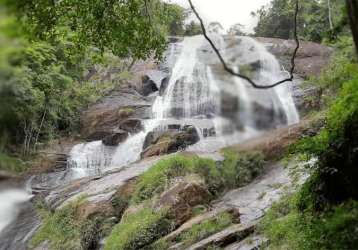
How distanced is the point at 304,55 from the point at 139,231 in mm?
18444

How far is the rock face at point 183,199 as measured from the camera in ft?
37.3

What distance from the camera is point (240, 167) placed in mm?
13938

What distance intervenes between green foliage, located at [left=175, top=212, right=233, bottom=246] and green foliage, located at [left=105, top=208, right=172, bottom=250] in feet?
2.49

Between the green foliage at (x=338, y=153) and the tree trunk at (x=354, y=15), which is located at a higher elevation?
the tree trunk at (x=354, y=15)

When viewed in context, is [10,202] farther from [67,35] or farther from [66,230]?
[67,35]

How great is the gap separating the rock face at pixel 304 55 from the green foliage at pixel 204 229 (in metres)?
15.2

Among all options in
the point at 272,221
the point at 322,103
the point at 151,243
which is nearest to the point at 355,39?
the point at 272,221

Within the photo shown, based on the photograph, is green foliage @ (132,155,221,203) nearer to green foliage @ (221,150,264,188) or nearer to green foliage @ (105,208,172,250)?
green foliage @ (221,150,264,188)

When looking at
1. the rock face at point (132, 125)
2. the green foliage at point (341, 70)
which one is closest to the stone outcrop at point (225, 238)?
the green foliage at point (341, 70)

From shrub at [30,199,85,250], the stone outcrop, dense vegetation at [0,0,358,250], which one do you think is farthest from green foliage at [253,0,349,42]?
the stone outcrop

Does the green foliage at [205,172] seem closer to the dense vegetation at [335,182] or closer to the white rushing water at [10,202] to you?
the white rushing water at [10,202]

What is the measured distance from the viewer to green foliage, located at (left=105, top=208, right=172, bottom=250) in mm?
10695

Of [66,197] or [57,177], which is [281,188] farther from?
[57,177]

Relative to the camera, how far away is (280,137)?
48.6ft
